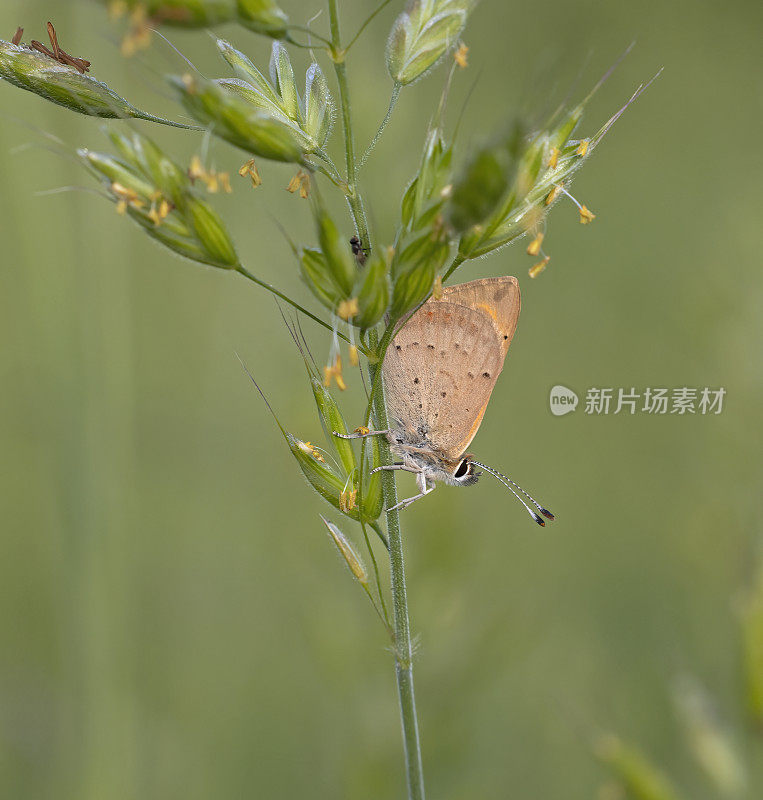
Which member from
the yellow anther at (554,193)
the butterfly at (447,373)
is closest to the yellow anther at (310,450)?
the butterfly at (447,373)

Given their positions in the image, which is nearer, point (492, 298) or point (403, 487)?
point (492, 298)

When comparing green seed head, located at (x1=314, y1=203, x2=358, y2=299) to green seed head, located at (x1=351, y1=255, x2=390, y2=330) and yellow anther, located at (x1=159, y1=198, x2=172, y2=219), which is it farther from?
yellow anther, located at (x1=159, y1=198, x2=172, y2=219)

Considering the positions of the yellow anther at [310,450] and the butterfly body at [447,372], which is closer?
the yellow anther at [310,450]

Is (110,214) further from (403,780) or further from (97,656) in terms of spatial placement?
(403,780)

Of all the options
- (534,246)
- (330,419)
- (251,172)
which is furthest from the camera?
(330,419)

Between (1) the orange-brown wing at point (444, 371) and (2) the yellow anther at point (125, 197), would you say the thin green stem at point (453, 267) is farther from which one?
(2) the yellow anther at point (125, 197)

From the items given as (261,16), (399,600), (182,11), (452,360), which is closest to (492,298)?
(452,360)

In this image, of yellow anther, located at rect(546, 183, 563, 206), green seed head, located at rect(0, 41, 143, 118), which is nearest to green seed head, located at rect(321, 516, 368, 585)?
yellow anther, located at rect(546, 183, 563, 206)

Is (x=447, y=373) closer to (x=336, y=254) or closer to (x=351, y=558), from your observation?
(x=351, y=558)
